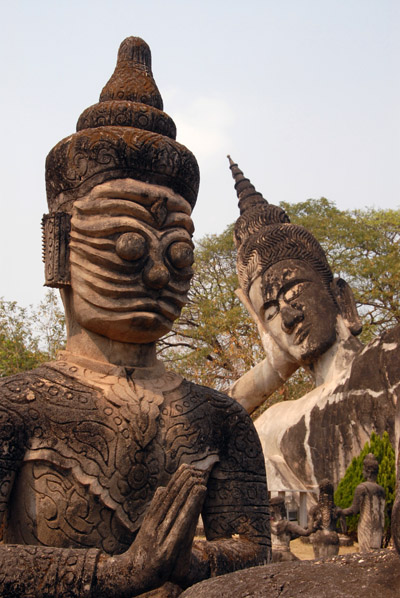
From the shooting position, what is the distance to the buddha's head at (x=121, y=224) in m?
3.77

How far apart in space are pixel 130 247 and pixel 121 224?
15 centimetres

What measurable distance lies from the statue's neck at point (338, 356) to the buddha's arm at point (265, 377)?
665mm

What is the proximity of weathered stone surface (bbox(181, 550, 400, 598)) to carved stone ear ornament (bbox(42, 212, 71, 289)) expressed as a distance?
7.29 feet

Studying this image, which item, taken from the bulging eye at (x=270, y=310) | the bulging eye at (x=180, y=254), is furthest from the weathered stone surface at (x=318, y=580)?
the bulging eye at (x=270, y=310)

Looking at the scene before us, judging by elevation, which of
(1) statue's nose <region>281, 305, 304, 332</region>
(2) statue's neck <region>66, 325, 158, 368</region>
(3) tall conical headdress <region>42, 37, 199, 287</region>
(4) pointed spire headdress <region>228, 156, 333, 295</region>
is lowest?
(2) statue's neck <region>66, 325, 158, 368</region>

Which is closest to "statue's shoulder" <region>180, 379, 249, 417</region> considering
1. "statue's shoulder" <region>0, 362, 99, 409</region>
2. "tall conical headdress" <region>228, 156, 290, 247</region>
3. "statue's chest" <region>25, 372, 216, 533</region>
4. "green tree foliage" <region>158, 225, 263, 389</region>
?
"statue's chest" <region>25, 372, 216, 533</region>

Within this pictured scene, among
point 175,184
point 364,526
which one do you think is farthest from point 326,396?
point 175,184

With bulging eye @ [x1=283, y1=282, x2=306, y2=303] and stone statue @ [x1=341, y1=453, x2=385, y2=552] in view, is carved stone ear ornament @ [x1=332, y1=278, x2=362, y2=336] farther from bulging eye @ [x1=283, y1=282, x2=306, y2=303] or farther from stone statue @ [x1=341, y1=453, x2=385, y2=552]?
stone statue @ [x1=341, y1=453, x2=385, y2=552]

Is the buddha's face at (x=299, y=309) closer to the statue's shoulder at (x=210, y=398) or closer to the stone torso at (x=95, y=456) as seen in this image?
the statue's shoulder at (x=210, y=398)

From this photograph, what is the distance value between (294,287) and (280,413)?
7.66 feet

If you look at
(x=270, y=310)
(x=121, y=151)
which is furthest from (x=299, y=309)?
(x=121, y=151)

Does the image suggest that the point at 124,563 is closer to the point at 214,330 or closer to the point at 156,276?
the point at 156,276

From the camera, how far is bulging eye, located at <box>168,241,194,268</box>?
12.8 feet

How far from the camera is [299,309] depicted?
11.7m
